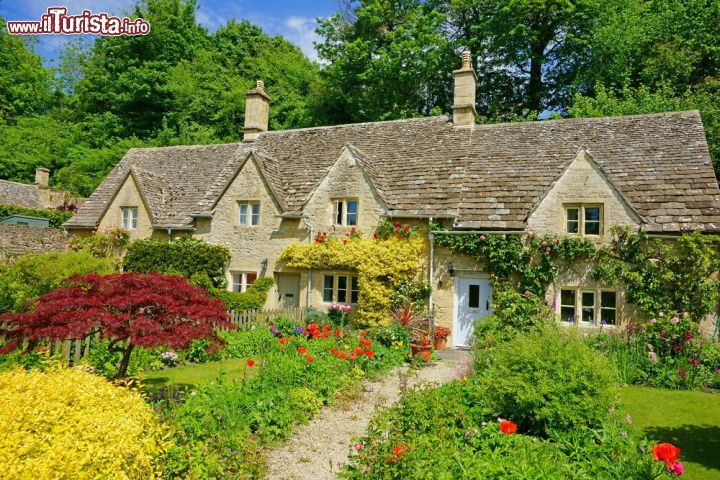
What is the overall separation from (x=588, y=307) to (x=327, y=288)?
989 cm

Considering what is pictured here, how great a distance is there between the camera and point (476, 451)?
613 centimetres

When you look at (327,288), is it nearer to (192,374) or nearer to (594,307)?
(192,374)

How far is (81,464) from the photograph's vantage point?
15.0ft

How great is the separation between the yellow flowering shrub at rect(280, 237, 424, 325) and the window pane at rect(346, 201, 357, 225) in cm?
133

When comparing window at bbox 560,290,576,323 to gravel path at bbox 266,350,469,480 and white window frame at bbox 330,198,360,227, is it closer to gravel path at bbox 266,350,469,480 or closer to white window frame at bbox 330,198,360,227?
gravel path at bbox 266,350,469,480

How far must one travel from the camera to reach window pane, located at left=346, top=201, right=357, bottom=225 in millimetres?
19156

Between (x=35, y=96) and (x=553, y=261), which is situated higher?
(x=35, y=96)

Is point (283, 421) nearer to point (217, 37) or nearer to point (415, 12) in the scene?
point (415, 12)

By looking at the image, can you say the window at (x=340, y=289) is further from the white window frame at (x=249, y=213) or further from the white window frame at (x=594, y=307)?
the white window frame at (x=594, y=307)

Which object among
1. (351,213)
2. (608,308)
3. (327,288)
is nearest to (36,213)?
(327,288)

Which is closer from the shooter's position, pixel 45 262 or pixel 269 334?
pixel 269 334

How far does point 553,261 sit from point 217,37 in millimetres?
48146

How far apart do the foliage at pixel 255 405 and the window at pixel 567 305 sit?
7099 millimetres

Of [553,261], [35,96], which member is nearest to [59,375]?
[553,261]
